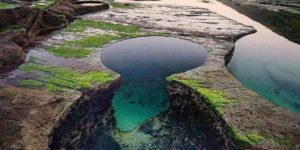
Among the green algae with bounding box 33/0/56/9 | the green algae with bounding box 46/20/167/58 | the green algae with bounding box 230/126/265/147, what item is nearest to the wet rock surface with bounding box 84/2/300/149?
the green algae with bounding box 230/126/265/147

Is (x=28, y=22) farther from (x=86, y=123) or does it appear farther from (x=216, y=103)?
(x=216, y=103)

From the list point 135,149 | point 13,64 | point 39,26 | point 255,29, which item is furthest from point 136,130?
point 255,29

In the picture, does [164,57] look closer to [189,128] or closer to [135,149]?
[189,128]

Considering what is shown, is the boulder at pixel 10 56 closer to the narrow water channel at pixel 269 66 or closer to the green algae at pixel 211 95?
the green algae at pixel 211 95

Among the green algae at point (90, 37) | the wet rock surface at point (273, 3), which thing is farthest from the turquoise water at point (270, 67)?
the wet rock surface at point (273, 3)

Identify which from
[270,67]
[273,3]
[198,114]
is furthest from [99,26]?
[273,3]

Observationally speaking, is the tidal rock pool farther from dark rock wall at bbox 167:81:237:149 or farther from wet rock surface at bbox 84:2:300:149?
wet rock surface at bbox 84:2:300:149
